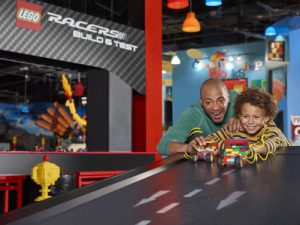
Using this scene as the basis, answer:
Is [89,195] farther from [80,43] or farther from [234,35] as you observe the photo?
[234,35]

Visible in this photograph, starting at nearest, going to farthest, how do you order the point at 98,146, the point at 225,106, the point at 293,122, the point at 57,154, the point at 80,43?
the point at 225,106 → the point at 57,154 → the point at 80,43 → the point at 98,146 → the point at 293,122

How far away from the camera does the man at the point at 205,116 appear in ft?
8.54

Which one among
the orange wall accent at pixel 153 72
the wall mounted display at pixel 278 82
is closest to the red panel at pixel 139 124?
the orange wall accent at pixel 153 72

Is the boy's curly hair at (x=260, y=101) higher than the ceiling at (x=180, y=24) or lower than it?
lower

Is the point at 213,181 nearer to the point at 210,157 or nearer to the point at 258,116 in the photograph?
the point at 210,157

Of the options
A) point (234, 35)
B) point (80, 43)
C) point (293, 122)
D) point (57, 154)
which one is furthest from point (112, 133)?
point (234, 35)

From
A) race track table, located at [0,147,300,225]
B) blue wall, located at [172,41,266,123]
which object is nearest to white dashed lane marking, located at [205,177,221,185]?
race track table, located at [0,147,300,225]

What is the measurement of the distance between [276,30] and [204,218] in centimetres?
1229

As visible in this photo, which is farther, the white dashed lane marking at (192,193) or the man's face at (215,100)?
the man's face at (215,100)

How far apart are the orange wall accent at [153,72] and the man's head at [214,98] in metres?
6.29

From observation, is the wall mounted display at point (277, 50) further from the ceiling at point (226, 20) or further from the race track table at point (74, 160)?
the race track table at point (74, 160)

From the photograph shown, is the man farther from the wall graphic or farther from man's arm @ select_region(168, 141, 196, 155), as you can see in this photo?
the wall graphic

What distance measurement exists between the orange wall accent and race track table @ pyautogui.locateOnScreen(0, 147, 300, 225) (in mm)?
7194

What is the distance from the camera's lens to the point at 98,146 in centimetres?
851
